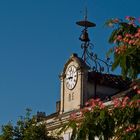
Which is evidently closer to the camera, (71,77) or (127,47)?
(127,47)

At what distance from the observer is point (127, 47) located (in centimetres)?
1891

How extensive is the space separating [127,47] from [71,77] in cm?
3065

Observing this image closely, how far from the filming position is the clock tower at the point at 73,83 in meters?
48.2

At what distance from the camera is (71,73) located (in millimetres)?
49656

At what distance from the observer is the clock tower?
4816 centimetres

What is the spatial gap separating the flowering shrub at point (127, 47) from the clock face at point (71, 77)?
29.3m

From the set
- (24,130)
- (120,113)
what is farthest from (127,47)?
(24,130)

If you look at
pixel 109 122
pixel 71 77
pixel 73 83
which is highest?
pixel 71 77

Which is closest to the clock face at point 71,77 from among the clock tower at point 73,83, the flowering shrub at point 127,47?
the clock tower at point 73,83

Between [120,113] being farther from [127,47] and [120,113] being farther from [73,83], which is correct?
[73,83]

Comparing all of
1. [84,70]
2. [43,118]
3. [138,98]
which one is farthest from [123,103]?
[43,118]

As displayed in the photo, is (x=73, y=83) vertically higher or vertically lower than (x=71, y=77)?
lower

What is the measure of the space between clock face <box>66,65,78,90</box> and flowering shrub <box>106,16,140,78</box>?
96.2 ft

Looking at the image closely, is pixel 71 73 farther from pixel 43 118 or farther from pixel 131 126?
pixel 131 126
